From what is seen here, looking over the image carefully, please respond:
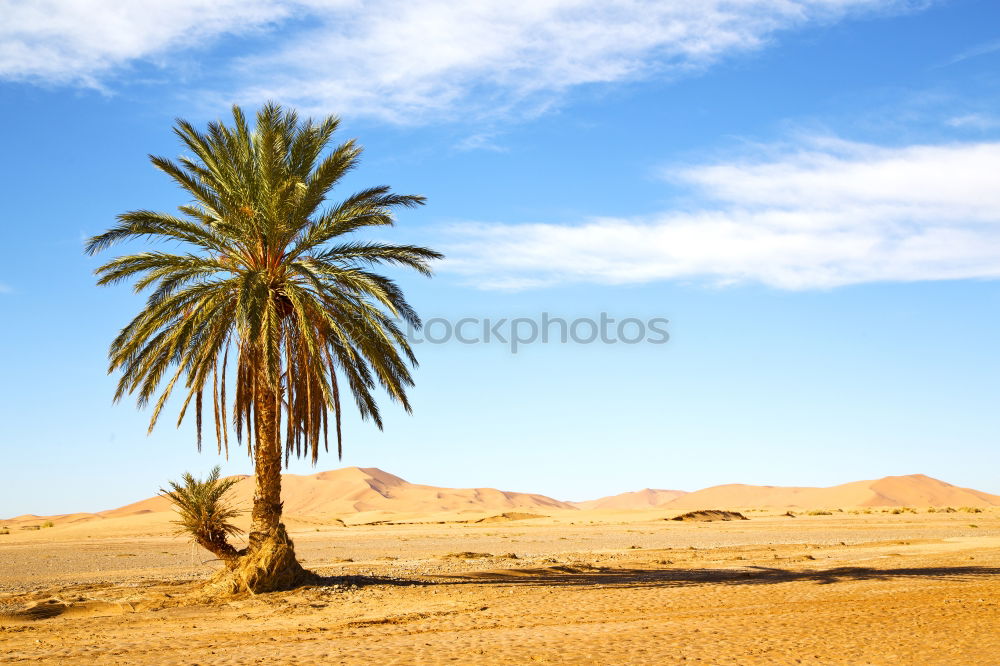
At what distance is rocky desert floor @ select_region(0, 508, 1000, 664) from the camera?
464 inches

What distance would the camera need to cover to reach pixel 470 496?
14612cm

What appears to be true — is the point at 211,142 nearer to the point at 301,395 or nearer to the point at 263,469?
the point at 301,395

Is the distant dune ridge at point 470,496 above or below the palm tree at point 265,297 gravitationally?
below

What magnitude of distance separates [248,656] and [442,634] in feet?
9.78

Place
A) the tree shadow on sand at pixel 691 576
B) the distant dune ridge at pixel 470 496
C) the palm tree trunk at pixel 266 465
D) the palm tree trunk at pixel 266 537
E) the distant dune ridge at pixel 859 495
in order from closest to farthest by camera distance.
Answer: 1. the palm tree trunk at pixel 266 537
2. the palm tree trunk at pixel 266 465
3. the tree shadow on sand at pixel 691 576
4. the distant dune ridge at pixel 470 496
5. the distant dune ridge at pixel 859 495

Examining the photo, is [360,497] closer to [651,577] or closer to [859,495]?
[859,495]

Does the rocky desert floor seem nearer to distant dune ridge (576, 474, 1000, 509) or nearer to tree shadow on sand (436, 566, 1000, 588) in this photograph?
tree shadow on sand (436, 566, 1000, 588)

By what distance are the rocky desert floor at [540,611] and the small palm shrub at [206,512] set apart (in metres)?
1.10

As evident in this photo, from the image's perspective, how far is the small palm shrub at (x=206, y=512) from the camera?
18.1 metres

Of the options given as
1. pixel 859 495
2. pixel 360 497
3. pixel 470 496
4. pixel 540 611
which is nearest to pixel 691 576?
pixel 540 611

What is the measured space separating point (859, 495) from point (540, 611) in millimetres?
120241

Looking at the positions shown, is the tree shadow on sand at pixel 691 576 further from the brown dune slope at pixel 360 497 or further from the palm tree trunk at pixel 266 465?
the brown dune slope at pixel 360 497

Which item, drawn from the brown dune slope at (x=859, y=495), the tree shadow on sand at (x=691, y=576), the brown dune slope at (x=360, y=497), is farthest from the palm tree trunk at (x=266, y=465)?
the brown dune slope at (x=859, y=495)

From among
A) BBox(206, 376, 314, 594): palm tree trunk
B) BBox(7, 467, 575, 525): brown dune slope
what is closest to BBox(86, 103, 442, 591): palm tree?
BBox(206, 376, 314, 594): palm tree trunk
